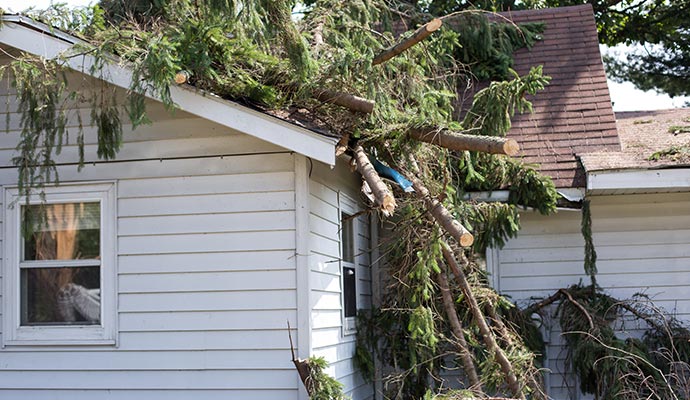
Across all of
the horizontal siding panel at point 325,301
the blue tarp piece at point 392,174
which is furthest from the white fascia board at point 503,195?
the horizontal siding panel at point 325,301

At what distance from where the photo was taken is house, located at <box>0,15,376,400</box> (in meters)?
7.28

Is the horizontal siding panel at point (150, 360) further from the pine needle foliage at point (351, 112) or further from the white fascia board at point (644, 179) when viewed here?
the white fascia board at point (644, 179)

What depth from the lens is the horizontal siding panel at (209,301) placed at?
23.9 ft

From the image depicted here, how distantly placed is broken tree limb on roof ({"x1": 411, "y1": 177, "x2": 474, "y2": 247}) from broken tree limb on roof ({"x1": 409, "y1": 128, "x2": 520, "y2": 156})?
437 millimetres

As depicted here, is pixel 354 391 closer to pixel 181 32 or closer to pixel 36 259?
pixel 36 259

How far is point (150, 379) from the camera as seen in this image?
745cm

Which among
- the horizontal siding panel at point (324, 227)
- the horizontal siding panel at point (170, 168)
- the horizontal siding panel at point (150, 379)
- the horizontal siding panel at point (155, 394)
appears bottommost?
the horizontal siding panel at point (155, 394)

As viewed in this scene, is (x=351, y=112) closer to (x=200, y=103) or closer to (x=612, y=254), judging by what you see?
(x=200, y=103)

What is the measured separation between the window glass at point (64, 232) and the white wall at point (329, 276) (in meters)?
1.93

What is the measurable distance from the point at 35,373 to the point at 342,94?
143 inches

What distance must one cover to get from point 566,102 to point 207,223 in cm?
604

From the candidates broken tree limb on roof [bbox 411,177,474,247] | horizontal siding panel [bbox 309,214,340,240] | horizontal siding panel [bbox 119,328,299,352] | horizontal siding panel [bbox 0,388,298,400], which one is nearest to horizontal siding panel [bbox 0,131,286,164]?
horizontal siding panel [bbox 309,214,340,240]

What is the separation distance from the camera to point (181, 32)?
7227 mm

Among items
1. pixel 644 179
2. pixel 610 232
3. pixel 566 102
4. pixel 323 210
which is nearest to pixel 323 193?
pixel 323 210
